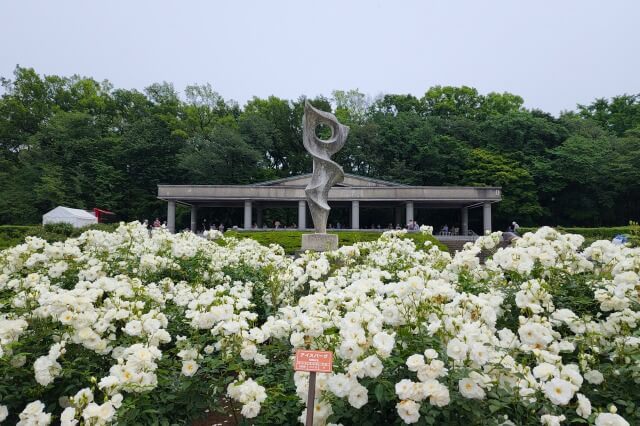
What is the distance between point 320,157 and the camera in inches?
572

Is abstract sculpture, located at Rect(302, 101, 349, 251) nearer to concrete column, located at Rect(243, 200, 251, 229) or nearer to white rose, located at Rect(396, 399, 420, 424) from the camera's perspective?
white rose, located at Rect(396, 399, 420, 424)

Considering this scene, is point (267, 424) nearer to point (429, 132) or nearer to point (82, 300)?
point (82, 300)

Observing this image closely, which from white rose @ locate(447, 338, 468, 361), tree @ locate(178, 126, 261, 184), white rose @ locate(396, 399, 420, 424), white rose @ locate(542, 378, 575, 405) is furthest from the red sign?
tree @ locate(178, 126, 261, 184)

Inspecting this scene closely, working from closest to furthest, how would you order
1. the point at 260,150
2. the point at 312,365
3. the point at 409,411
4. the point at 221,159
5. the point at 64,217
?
the point at 409,411 → the point at 312,365 → the point at 64,217 → the point at 221,159 → the point at 260,150

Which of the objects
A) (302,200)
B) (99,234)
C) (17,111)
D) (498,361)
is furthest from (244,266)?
(17,111)

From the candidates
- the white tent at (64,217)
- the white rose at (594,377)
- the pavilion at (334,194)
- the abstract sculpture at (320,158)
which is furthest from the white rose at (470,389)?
the pavilion at (334,194)

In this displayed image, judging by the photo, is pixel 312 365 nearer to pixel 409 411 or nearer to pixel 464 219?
pixel 409 411

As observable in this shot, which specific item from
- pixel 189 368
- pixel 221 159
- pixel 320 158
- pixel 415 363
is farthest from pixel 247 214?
pixel 415 363

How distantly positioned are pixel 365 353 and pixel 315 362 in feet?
0.88

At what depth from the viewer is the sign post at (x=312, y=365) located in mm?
2199

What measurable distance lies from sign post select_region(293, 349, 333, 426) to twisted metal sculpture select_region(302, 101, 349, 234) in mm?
12208

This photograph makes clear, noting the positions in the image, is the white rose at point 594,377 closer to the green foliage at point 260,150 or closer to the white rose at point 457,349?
the white rose at point 457,349

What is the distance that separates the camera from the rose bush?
2152mm

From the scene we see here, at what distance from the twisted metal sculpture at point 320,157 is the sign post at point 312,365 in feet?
40.1
